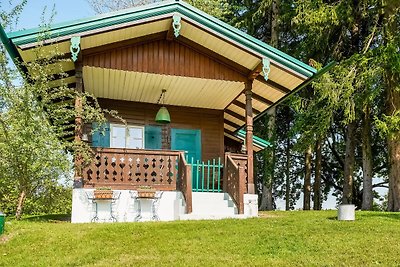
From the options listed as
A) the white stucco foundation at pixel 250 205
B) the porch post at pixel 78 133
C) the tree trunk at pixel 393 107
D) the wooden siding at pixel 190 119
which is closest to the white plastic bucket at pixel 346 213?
the white stucco foundation at pixel 250 205

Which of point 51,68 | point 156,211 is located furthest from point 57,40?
point 156,211

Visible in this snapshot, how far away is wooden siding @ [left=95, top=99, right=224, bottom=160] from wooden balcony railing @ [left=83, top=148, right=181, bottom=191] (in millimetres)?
2999

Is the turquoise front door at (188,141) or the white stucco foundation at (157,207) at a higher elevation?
the turquoise front door at (188,141)

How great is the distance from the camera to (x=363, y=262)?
23.6ft

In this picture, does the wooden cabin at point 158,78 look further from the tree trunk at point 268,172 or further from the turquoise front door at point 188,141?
the tree trunk at point 268,172

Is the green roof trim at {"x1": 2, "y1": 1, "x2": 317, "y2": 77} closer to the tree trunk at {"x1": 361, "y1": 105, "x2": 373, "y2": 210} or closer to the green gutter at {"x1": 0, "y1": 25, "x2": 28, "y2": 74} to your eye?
the green gutter at {"x1": 0, "y1": 25, "x2": 28, "y2": 74}

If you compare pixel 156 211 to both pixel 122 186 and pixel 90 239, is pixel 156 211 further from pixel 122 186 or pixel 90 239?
pixel 90 239

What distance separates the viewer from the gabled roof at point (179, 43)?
11.1 metres

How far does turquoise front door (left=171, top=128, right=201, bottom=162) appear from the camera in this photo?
15609mm

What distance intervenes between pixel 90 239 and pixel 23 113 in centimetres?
373

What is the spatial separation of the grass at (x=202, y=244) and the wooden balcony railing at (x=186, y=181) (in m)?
1.80

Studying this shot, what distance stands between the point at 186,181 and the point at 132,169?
1.37m

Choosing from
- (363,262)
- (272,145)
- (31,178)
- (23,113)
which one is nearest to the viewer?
(363,262)

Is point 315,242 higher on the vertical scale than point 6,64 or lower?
lower
